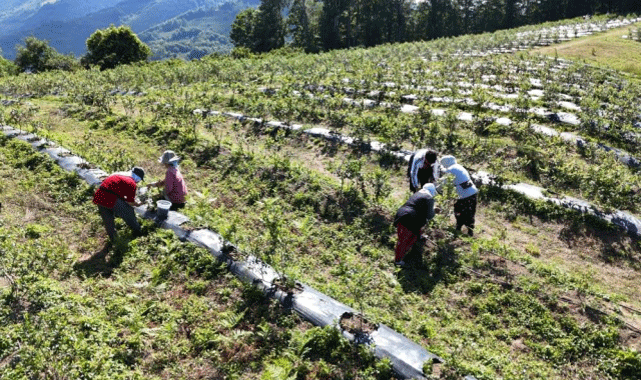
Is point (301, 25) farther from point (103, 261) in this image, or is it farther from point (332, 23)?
point (103, 261)

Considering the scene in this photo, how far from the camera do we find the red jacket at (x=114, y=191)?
21.7ft

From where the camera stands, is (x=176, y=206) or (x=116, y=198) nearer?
(x=116, y=198)

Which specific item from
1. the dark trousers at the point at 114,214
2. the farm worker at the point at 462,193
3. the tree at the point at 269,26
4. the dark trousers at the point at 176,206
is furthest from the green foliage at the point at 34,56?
the farm worker at the point at 462,193

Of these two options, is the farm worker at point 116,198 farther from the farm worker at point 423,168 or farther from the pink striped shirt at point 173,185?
the farm worker at point 423,168

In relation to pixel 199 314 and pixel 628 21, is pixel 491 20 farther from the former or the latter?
pixel 199 314

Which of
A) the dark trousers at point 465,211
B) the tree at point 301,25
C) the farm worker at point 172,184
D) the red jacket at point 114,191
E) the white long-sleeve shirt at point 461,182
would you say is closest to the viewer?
the red jacket at point 114,191

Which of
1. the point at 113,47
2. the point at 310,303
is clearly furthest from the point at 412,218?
the point at 113,47

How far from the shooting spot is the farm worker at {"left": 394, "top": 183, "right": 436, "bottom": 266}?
6.30 m

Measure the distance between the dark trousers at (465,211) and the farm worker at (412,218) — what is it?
100 cm

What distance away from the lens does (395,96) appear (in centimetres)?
1373

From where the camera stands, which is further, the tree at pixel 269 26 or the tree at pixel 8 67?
the tree at pixel 269 26

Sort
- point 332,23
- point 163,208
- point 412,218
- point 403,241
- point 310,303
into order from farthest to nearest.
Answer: point 332,23, point 163,208, point 403,241, point 412,218, point 310,303

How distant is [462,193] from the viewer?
7.14 meters

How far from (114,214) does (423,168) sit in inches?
216
